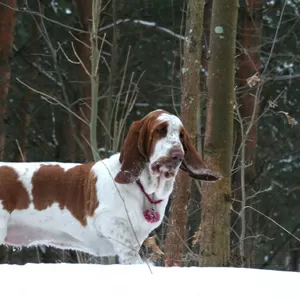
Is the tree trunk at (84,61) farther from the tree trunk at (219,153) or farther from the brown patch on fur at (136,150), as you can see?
the brown patch on fur at (136,150)

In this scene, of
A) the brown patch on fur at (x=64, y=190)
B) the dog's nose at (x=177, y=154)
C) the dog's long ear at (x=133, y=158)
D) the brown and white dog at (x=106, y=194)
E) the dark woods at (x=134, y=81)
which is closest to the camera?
the dog's nose at (x=177, y=154)

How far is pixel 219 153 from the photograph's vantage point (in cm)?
584

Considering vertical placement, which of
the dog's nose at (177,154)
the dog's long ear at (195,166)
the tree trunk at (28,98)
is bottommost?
the tree trunk at (28,98)

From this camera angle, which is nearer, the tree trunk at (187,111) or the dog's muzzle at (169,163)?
the dog's muzzle at (169,163)

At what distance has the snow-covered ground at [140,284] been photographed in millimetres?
2939

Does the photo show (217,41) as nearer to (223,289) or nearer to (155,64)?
(223,289)

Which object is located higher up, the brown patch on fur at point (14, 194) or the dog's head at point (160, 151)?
the dog's head at point (160, 151)

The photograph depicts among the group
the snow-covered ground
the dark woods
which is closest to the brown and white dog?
the snow-covered ground

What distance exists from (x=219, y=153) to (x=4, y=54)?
9194 mm

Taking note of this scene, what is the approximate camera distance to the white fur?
17.2ft

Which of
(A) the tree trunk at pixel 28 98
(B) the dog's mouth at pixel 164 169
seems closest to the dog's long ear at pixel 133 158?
(B) the dog's mouth at pixel 164 169

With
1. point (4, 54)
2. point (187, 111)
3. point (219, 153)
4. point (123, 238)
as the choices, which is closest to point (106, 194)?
point (123, 238)

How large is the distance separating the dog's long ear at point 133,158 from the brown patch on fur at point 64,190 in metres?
0.37

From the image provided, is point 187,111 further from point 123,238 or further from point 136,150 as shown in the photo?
point 123,238
